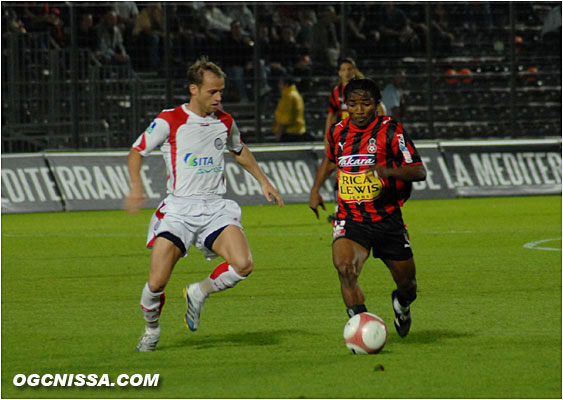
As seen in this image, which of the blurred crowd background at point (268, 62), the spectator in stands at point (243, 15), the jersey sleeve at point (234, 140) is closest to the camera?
the jersey sleeve at point (234, 140)

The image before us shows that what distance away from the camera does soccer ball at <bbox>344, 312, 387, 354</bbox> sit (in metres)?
7.38

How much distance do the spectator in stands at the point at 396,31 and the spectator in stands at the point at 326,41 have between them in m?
1.38

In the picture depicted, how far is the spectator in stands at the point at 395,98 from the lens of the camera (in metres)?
23.7

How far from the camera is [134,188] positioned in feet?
26.2

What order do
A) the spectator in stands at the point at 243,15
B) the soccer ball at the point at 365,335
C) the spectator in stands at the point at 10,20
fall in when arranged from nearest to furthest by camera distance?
the soccer ball at the point at 365,335
the spectator in stands at the point at 10,20
the spectator in stands at the point at 243,15

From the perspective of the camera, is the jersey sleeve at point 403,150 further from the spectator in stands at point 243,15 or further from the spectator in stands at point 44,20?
the spectator in stands at point 243,15

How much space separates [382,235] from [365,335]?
0.88 meters

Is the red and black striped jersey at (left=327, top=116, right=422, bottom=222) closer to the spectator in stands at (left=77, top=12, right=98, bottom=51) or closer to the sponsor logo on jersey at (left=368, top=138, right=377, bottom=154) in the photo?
the sponsor logo on jersey at (left=368, top=138, right=377, bottom=154)

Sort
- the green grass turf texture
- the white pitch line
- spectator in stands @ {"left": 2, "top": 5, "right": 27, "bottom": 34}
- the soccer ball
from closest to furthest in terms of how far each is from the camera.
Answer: the green grass turf texture
the soccer ball
the white pitch line
spectator in stands @ {"left": 2, "top": 5, "right": 27, "bottom": 34}

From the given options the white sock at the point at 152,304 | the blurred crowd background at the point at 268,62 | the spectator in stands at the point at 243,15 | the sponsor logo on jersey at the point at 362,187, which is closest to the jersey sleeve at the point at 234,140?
the sponsor logo on jersey at the point at 362,187

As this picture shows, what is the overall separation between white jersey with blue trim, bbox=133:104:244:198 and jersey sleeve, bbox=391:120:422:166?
1.21 meters

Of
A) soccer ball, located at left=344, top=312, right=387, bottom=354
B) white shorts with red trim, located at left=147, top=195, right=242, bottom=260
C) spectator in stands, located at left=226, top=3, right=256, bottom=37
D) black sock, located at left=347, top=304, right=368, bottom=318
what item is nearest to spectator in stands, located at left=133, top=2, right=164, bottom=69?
spectator in stands, located at left=226, top=3, right=256, bottom=37

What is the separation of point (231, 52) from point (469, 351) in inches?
634

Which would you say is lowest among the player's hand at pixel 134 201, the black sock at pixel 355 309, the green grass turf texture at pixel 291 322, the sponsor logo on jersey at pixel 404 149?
the green grass turf texture at pixel 291 322
